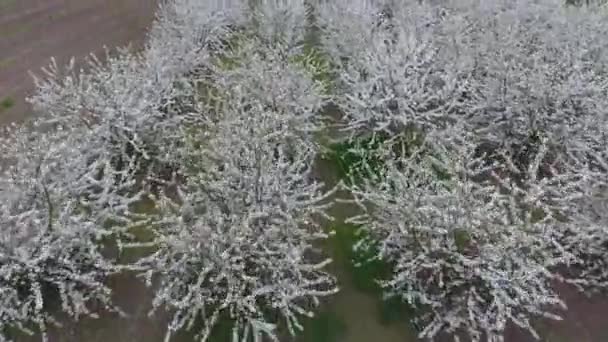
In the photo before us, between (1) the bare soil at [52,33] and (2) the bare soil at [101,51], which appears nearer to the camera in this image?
(2) the bare soil at [101,51]

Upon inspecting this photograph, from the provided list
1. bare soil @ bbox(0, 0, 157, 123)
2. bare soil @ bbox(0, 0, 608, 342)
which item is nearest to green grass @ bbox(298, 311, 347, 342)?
bare soil @ bbox(0, 0, 608, 342)

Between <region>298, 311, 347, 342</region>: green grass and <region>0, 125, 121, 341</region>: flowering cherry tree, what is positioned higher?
<region>0, 125, 121, 341</region>: flowering cherry tree

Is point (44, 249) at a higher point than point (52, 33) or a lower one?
lower

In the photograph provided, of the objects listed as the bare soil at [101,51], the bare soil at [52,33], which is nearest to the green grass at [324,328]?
the bare soil at [101,51]

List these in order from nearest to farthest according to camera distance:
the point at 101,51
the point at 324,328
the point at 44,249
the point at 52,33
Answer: the point at 44,249
the point at 324,328
the point at 101,51
the point at 52,33

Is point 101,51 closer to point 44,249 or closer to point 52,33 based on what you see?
point 52,33

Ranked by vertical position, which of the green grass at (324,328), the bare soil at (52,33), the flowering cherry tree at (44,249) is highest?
the bare soil at (52,33)

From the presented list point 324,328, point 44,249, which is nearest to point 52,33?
point 44,249

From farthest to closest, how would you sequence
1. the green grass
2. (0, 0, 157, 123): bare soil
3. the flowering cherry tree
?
(0, 0, 157, 123): bare soil, the green grass, the flowering cherry tree

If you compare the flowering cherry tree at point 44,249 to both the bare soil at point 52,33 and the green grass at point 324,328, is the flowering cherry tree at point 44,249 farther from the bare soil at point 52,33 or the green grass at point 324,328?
the bare soil at point 52,33

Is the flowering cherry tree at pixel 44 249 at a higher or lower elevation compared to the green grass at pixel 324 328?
higher

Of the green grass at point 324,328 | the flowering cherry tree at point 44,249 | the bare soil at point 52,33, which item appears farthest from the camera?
Answer: the bare soil at point 52,33

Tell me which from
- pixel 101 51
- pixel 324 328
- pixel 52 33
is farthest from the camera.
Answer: pixel 52 33

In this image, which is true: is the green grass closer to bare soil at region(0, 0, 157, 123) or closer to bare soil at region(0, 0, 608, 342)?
bare soil at region(0, 0, 608, 342)
